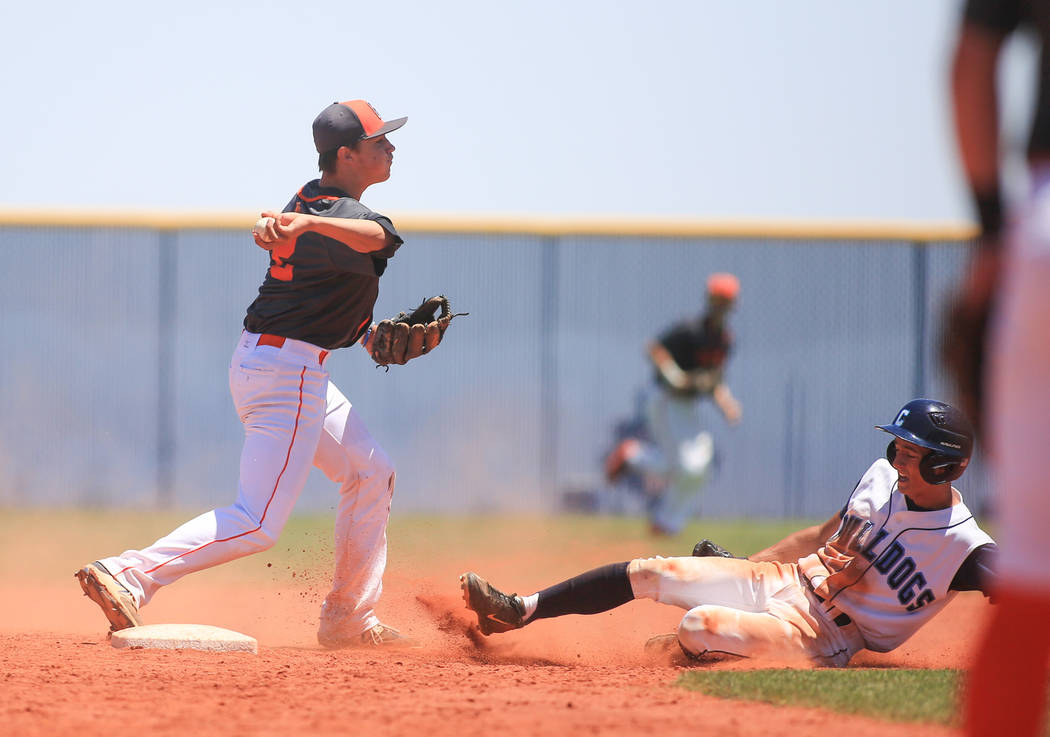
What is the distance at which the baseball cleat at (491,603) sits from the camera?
4.29 meters

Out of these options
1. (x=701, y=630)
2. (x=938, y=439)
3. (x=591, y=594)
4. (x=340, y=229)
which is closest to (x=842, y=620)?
(x=701, y=630)

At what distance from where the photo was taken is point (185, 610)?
19.9ft

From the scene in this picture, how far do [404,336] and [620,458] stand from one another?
7.03 meters

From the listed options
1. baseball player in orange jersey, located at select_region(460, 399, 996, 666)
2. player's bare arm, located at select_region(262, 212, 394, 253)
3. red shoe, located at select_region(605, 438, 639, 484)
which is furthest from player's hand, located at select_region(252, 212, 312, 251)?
red shoe, located at select_region(605, 438, 639, 484)

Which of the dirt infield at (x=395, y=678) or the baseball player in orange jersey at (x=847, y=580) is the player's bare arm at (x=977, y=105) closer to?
the dirt infield at (x=395, y=678)

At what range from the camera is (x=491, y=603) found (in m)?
4.31

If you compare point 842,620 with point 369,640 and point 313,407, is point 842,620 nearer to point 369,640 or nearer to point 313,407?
point 369,640

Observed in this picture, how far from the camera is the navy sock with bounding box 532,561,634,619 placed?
433 cm

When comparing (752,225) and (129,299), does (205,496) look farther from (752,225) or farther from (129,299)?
(752,225)

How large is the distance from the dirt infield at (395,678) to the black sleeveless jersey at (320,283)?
124cm

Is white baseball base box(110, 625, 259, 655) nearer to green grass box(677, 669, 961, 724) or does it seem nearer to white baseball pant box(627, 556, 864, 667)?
white baseball pant box(627, 556, 864, 667)

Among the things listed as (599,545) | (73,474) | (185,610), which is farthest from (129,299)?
(185,610)

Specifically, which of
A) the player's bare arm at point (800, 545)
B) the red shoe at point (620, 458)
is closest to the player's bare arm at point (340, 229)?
the player's bare arm at point (800, 545)

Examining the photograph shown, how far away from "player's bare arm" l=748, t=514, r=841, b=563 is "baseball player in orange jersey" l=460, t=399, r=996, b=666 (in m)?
0.03
